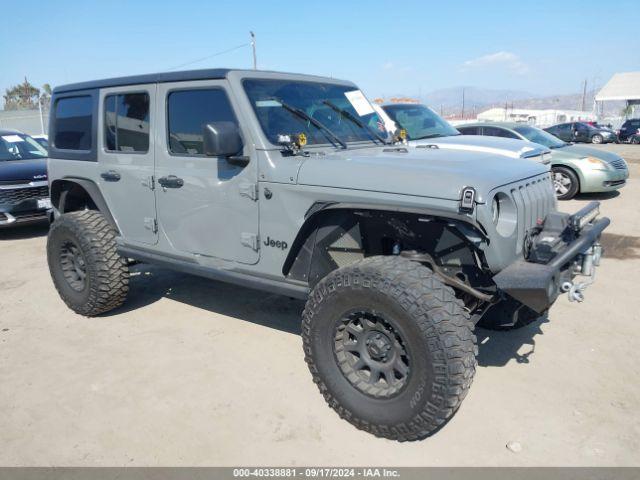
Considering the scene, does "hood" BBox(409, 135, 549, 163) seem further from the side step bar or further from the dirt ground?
the side step bar

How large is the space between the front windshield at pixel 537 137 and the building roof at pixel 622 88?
46649mm

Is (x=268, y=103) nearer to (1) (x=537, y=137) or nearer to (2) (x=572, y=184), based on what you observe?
(2) (x=572, y=184)

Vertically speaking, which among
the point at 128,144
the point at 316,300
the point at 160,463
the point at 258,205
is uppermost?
the point at 128,144

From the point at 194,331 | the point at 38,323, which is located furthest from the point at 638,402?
the point at 38,323

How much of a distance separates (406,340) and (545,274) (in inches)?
31.0

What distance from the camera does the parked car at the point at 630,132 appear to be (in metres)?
28.4

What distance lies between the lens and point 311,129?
368 centimetres

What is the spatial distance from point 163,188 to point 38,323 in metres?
1.92

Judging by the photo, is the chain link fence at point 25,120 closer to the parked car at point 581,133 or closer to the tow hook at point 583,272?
the parked car at point 581,133

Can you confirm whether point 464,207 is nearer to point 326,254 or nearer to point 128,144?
point 326,254

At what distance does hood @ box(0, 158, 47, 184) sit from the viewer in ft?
26.0

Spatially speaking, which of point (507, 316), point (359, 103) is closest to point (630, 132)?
point (359, 103)

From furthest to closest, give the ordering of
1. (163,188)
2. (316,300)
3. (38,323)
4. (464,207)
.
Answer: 1. (38,323)
2. (163,188)
3. (316,300)
4. (464,207)

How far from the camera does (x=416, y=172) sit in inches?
111
